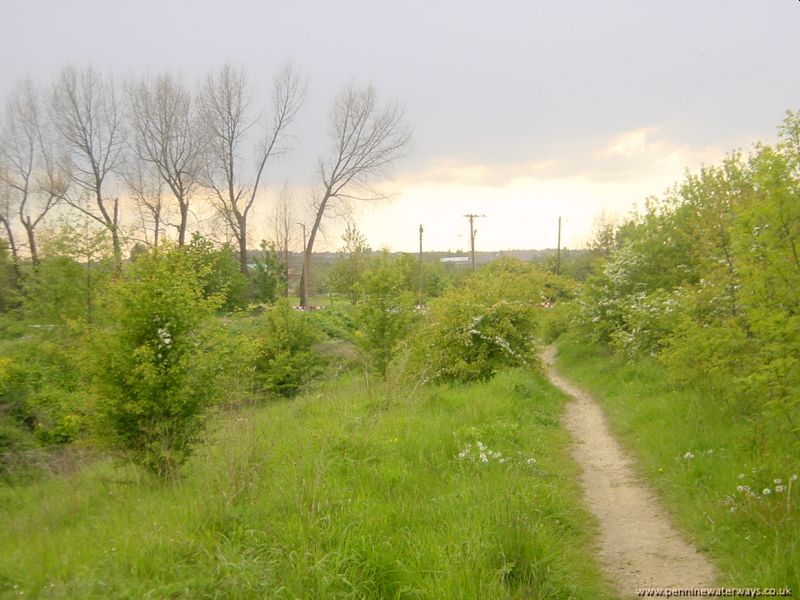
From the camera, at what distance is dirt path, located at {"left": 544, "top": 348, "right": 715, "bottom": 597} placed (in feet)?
16.3

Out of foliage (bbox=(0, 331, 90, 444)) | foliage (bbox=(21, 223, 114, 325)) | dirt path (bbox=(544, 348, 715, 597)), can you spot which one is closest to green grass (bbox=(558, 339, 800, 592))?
dirt path (bbox=(544, 348, 715, 597))

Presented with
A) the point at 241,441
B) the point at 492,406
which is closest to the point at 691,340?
the point at 492,406

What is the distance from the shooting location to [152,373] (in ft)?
24.8

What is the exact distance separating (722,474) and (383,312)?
394 inches

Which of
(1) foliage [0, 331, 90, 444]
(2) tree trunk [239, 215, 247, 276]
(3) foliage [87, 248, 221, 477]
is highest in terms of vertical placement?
(2) tree trunk [239, 215, 247, 276]

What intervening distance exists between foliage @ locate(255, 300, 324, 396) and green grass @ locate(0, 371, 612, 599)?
1054 cm

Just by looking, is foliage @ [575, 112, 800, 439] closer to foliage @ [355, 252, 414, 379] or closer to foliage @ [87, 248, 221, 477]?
foliage @ [355, 252, 414, 379]

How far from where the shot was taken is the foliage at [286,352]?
19078mm

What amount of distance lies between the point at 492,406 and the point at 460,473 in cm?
348

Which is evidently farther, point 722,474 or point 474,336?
point 474,336

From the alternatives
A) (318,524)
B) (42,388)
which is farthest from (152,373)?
(42,388)

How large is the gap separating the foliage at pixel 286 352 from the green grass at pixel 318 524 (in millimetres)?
10539

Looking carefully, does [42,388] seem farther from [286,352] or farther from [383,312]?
[383,312]

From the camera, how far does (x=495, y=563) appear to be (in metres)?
4.73
